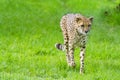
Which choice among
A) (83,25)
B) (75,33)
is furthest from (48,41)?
(83,25)

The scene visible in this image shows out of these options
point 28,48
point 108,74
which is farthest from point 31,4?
point 108,74

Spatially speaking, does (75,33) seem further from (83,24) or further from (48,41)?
(48,41)

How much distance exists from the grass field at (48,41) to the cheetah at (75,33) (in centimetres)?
46

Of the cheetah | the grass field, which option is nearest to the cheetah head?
the cheetah

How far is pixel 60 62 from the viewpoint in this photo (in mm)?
17203

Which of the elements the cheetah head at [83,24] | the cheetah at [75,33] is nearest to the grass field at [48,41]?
the cheetah at [75,33]

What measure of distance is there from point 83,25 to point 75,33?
89 centimetres

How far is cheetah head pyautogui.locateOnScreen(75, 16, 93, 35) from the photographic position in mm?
15305

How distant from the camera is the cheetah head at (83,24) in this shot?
15305mm

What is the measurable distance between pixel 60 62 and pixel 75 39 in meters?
1.34

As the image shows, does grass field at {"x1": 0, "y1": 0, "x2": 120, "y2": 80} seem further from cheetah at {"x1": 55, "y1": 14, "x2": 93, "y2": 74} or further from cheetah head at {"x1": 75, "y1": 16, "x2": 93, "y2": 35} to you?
cheetah head at {"x1": 75, "y1": 16, "x2": 93, "y2": 35}

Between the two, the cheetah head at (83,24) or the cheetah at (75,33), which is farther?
the cheetah at (75,33)

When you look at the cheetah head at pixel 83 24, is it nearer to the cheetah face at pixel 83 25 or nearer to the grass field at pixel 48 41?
the cheetah face at pixel 83 25

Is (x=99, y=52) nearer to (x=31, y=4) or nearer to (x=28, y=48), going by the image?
(x=28, y=48)
